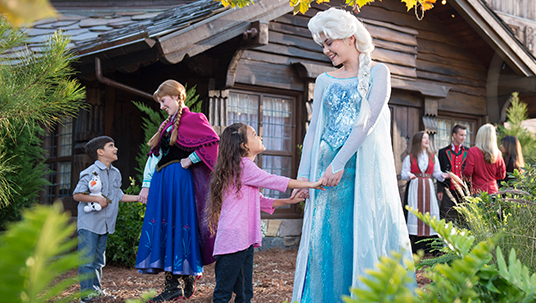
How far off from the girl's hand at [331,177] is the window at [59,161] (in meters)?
5.82

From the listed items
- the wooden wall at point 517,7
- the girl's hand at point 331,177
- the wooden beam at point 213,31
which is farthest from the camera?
the wooden wall at point 517,7

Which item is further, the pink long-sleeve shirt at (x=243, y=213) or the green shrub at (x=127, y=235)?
the green shrub at (x=127, y=235)

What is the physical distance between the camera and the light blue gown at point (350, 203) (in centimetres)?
249

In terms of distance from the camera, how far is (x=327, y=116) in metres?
2.78

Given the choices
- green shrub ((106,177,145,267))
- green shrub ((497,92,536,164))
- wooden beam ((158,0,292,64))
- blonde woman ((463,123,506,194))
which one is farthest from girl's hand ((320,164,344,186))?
green shrub ((497,92,536,164))

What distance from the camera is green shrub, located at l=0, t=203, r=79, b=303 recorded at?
373 mm

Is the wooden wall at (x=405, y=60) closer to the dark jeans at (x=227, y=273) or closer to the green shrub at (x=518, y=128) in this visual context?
the green shrub at (x=518, y=128)

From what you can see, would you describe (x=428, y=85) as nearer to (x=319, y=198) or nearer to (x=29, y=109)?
(x=319, y=198)

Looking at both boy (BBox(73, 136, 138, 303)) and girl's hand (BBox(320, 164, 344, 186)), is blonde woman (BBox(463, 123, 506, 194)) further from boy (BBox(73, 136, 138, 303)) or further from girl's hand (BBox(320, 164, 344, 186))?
boy (BBox(73, 136, 138, 303))

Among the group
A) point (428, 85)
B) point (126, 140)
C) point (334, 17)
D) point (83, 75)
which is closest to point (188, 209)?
point (334, 17)

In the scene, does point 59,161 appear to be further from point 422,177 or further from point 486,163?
point 486,163

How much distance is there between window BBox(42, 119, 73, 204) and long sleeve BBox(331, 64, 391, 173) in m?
5.90

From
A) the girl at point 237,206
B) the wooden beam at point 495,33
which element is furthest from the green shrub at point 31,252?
the wooden beam at point 495,33

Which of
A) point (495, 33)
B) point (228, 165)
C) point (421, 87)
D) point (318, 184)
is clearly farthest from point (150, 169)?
point (495, 33)
